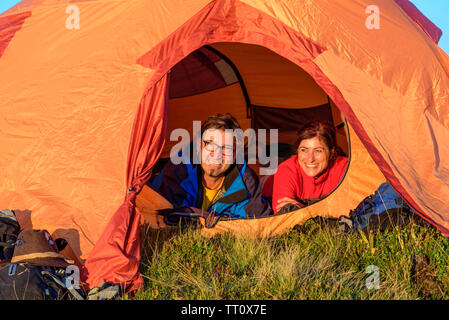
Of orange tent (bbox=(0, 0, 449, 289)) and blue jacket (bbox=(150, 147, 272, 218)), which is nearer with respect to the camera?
orange tent (bbox=(0, 0, 449, 289))

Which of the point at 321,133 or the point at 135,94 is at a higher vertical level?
the point at 135,94

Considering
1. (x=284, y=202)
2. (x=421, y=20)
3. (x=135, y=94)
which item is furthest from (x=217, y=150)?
(x=421, y=20)

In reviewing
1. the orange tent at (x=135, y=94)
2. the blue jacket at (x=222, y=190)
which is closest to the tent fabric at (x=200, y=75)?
the blue jacket at (x=222, y=190)

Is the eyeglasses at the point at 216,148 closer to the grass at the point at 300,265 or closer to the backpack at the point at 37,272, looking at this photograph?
the grass at the point at 300,265

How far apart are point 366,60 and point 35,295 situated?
8.30 ft

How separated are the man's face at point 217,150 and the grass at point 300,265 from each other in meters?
0.61

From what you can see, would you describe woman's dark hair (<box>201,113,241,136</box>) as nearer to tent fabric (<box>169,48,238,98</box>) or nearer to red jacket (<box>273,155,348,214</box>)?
red jacket (<box>273,155,348,214</box>)

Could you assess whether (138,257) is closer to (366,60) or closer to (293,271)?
(293,271)

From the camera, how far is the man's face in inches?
172

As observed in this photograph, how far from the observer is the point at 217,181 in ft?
14.8

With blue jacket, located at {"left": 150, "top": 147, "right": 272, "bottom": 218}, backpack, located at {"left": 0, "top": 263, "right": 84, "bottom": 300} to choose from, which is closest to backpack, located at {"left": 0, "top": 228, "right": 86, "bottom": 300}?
backpack, located at {"left": 0, "top": 263, "right": 84, "bottom": 300}

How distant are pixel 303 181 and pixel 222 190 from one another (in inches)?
26.7

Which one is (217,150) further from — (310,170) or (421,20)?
(421,20)

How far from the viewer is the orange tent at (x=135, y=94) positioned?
3.42m
